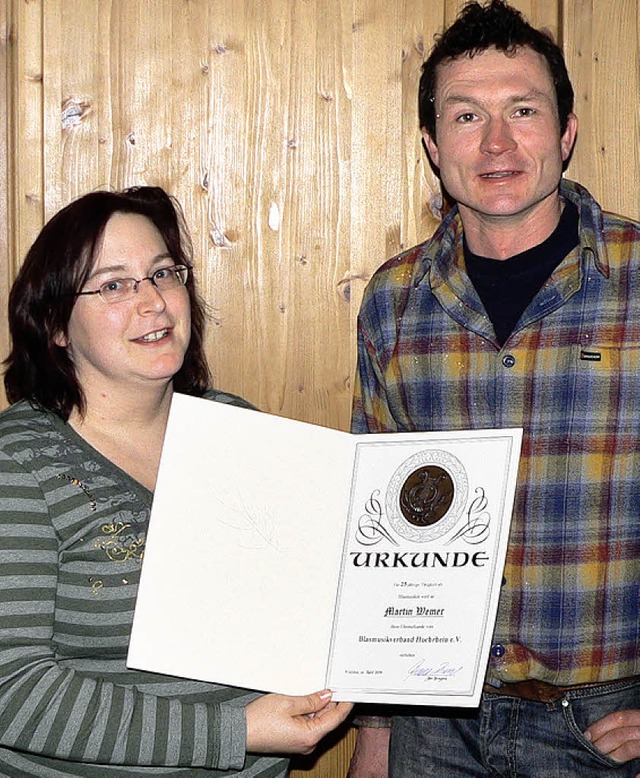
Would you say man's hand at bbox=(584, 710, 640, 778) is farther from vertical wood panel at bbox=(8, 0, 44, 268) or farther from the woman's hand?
vertical wood panel at bbox=(8, 0, 44, 268)

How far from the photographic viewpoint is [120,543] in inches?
58.8

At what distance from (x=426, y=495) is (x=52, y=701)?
1.86ft

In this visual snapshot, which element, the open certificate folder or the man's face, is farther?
the man's face

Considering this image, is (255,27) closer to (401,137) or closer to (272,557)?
(401,137)

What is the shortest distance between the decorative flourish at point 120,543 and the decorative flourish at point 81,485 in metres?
0.03

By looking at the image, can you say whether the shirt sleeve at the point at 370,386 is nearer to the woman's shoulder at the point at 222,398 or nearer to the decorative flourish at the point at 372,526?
the woman's shoulder at the point at 222,398

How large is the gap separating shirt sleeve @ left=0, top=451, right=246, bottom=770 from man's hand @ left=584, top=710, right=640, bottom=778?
0.52m

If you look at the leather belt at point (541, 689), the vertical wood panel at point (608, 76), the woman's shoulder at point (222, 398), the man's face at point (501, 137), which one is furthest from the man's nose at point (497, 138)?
the leather belt at point (541, 689)

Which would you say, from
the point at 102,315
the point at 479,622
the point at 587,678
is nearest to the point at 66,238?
the point at 102,315

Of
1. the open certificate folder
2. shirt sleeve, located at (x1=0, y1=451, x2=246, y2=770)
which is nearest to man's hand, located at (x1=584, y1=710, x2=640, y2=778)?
the open certificate folder

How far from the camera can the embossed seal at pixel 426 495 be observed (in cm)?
148

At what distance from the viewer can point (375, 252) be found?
2084 millimetres

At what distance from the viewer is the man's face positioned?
5.43ft

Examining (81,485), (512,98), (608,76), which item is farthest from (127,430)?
(608,76)
